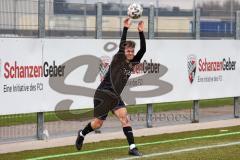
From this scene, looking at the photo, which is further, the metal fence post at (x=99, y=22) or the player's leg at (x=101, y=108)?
the metal fence post at (x=99, y=22)

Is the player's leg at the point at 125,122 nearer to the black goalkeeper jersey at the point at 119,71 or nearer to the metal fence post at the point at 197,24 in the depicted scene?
the black goalkeeper jersey at the point at 119,71

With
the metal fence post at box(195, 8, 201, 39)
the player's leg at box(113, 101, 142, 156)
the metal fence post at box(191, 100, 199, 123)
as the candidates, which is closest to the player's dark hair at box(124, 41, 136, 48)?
the player's leg at box(113, 101, 142, 156)

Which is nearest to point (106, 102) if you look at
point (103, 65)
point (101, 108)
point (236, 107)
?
point (101, 108)

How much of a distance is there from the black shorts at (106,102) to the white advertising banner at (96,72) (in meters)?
2.30

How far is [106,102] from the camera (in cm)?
1195

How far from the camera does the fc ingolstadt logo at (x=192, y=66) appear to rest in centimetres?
1797

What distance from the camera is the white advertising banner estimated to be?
1377 cm

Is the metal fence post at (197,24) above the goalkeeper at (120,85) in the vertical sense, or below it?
above

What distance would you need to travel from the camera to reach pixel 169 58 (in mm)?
17391

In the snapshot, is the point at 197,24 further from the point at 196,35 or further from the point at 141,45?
the point at 141,45

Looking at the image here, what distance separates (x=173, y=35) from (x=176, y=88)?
1446 mm

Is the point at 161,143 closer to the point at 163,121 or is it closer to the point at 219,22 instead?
the point at 163,121

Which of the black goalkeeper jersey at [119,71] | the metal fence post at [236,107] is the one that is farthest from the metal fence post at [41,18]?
the metal fence post at [236,107]

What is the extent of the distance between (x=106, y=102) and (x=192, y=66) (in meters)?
6.49
